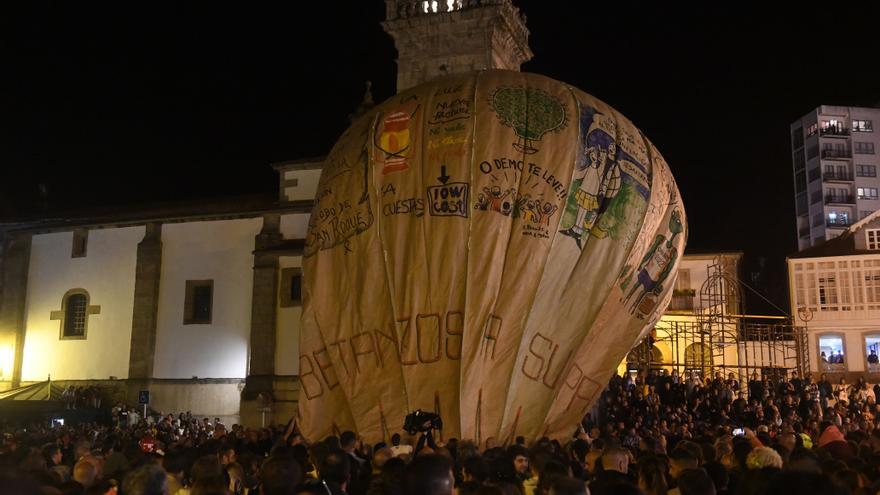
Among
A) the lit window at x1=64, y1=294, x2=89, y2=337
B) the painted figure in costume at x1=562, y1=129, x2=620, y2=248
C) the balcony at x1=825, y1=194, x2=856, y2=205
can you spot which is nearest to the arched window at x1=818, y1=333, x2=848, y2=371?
the painted figure in costume at x1=562, y1=129, x2=620, y2=248

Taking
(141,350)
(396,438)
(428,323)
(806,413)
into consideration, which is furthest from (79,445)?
(141,350)

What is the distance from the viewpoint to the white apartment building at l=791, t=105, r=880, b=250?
7262 cm

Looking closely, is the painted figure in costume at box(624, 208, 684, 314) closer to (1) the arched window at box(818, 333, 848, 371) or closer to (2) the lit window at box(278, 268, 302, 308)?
(2) the lit window at box(278, 268, 302, 308)

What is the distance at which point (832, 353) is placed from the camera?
1508 inches

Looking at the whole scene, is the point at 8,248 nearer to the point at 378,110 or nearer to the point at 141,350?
the point at 141,350

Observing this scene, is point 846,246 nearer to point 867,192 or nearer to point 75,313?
point 75,313

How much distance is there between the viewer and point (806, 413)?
2209 cm

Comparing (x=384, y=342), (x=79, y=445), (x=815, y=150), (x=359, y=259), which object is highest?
(x=815, y=150)

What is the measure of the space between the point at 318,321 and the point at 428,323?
7.23 ft

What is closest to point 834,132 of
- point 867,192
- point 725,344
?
point 867,192

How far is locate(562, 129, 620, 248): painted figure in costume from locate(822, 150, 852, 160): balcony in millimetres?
65375

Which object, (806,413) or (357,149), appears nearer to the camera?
(357,149)

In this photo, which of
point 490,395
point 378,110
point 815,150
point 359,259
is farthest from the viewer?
point 815,150

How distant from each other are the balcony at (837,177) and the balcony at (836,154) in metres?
1.26
